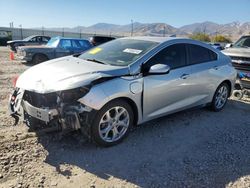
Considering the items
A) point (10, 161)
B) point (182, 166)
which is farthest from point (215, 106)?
point (10, 161)

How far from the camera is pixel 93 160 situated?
3.80m

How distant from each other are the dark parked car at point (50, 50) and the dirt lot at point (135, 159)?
27.1 feet

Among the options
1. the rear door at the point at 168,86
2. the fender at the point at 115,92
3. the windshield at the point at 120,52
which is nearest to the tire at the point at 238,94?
the rear door at the point at 168,86

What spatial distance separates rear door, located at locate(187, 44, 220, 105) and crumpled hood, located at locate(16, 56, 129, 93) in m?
1.72

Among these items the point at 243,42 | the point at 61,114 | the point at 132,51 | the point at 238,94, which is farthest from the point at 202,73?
the point at 243,42

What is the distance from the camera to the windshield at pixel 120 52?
456 cm

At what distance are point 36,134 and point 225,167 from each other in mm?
2926

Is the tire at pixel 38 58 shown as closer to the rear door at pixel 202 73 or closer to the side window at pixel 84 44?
the side window at pixel 84 44

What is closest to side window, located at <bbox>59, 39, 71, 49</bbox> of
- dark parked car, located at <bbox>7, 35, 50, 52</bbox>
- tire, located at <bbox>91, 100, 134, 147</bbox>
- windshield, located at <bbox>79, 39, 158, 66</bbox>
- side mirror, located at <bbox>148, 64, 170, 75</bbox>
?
windshield, located at <bbox>79, 39, 158, 66</bbox>

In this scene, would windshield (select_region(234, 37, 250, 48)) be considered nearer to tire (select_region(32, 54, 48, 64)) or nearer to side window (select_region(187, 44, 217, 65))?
side window (select_region(187, 44, 217, 65))

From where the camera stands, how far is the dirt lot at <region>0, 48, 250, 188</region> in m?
3.40

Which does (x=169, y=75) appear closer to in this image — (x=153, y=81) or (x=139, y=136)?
(x=153, y=81)

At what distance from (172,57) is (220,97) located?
80.1 inches

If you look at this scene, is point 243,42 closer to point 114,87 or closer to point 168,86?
point 168,86
